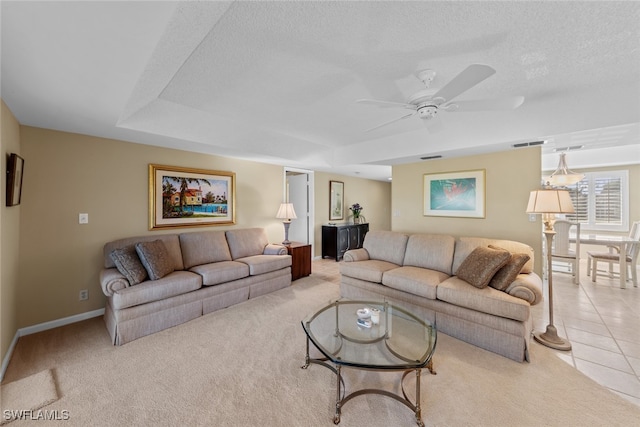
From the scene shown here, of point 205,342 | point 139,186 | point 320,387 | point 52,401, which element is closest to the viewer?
point 52,401

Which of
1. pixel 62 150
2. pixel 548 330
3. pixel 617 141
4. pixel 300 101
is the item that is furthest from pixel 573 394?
pixel 62 150

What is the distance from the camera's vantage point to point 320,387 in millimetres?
1886

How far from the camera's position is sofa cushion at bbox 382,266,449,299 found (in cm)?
280

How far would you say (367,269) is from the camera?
343cm

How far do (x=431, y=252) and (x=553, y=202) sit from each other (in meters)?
1.42

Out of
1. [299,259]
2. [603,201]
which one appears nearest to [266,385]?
[299,259]

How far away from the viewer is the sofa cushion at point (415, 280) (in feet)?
9.20

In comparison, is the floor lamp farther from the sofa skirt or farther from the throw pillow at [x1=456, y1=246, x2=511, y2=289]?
the sofa skirt

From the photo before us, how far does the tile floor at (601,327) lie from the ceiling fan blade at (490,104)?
7.38ft

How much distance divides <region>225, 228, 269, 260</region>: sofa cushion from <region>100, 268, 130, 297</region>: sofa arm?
5.05ft

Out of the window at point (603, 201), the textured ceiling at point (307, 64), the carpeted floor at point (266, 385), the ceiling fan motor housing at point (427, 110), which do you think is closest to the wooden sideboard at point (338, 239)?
the textured ceiling at point (307, 64)

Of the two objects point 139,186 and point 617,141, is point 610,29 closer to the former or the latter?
point 617,141

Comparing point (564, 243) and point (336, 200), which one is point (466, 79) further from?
point (336, 200)

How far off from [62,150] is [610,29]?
496 cm
